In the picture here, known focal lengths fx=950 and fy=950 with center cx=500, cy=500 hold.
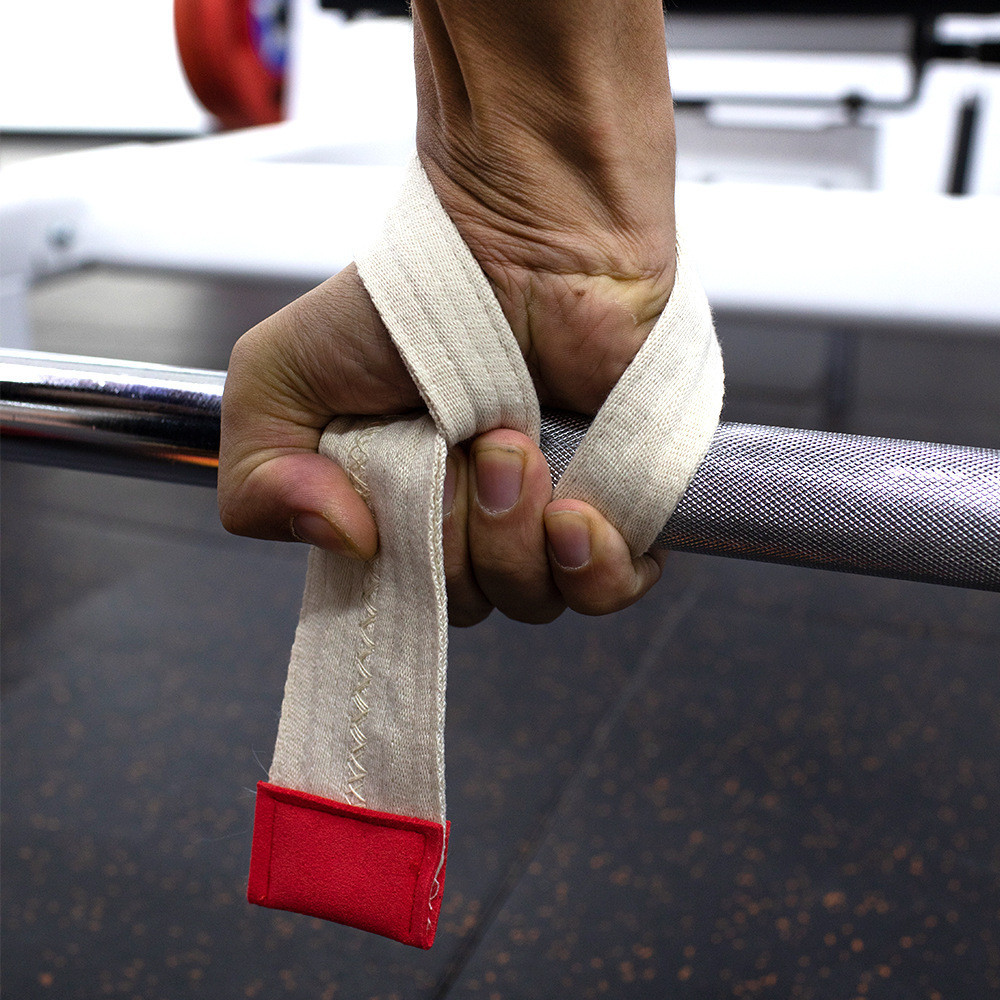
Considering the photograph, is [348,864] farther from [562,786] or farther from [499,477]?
[562,786]

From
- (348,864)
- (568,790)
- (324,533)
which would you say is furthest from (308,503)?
(568,790)

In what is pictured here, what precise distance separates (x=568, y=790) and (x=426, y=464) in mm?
593

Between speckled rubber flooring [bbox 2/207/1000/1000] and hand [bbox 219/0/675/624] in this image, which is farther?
speckled rubber flooring [bbox 2/207/1000/1000]

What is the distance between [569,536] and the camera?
0.29 m

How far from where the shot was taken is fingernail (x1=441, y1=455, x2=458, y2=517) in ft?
0.98

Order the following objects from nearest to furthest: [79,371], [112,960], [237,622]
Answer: [79,371]
[112,960]
[237,622]

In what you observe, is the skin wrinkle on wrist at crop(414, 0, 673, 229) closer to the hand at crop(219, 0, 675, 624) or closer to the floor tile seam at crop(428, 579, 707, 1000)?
the hand at crop(219, 0, 675, 624)

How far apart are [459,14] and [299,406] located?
0.12 m

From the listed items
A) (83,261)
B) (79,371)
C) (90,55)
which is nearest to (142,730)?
(83,261)

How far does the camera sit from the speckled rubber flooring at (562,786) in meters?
0.65

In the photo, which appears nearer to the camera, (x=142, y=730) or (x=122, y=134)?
(x=142, y=730)

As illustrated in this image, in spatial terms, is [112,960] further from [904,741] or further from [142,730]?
[904,741]

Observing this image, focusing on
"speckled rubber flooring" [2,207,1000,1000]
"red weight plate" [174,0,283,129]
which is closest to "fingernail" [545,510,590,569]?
"speckled rubber flooring" [2,207,1000,1000]

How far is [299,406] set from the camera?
297mm
